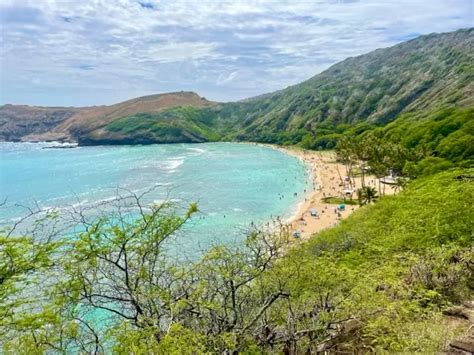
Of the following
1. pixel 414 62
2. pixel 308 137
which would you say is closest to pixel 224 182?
pixel 308 137

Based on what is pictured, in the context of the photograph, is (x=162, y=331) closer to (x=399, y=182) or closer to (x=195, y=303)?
(x=195, y=303)

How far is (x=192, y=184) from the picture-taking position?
85.0 meters

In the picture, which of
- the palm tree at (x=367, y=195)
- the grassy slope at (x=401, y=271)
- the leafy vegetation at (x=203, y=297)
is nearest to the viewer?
the leafy vegetation at (x=203, y=297)

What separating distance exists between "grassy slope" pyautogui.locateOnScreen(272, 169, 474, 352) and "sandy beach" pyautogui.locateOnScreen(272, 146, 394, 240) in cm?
2130

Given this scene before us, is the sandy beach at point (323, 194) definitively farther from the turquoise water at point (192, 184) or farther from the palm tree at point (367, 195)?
the turquoise water at point (192, 184)

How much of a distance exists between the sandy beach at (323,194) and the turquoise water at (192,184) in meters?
2.53

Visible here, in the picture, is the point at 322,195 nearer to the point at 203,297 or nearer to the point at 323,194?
the point at 323,194

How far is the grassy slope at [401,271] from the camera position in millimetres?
12961

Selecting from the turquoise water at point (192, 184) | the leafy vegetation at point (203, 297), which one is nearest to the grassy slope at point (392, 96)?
the turquoise water at point (192, 184)

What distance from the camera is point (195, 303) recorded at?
11500mm

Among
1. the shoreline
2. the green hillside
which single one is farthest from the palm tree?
the green hillside

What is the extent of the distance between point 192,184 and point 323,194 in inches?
1084

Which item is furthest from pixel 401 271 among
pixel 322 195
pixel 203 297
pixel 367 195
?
pixel 322 195

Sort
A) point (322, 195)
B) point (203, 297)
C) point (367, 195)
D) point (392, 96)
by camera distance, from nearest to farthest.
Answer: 1. point (203, 297)
2. point (367, 195)
3. point (322, 195)
4. point (392, 96)
